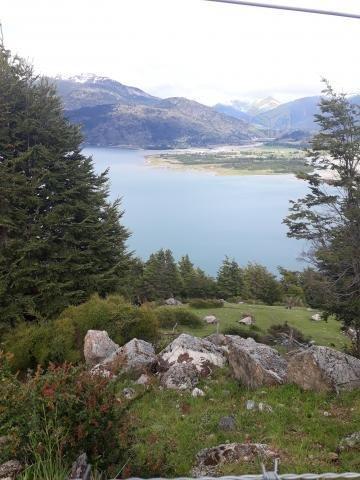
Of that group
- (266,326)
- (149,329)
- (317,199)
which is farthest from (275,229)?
(149,329)

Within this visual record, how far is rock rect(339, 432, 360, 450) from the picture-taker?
6.18 m

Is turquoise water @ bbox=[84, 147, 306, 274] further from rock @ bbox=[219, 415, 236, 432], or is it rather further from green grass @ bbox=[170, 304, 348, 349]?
rock @ bbox=[219, 415, 236, 432]

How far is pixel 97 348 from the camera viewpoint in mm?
11953

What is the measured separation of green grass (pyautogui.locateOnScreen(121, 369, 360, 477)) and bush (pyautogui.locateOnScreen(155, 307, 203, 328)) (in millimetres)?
9395

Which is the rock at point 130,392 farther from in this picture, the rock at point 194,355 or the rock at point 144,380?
the rock at point 194,355

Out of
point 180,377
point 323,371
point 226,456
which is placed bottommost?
point 180,377

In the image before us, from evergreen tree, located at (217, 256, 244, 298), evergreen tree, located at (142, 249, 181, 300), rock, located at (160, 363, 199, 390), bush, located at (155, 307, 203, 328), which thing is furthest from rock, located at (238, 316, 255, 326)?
evergreen tree, located at (217, 256, 244, 298)

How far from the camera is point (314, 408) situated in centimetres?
779

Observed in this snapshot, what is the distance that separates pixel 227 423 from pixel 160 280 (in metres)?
34.0

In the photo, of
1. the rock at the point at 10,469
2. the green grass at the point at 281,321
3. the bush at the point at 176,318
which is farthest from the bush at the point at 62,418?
the bush at the point at 176,318

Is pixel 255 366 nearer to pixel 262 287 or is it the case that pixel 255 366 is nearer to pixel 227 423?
pixel 227 423

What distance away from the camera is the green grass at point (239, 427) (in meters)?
5.53

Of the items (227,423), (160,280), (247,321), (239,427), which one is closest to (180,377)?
(227,423)

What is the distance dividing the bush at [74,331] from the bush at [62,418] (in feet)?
26.9
